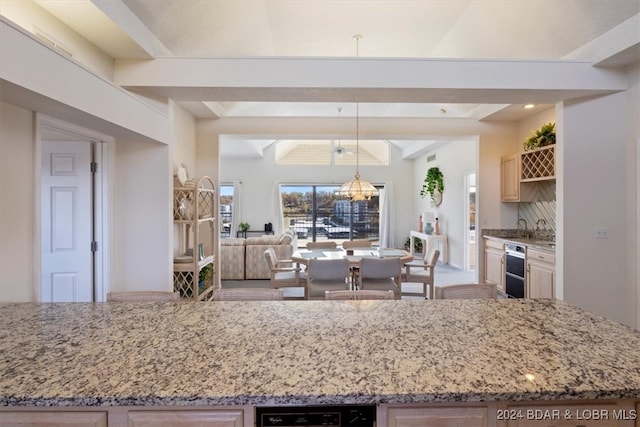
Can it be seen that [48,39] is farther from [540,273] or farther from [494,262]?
[494,262]

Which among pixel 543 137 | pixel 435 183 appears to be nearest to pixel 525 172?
pixel 543 137

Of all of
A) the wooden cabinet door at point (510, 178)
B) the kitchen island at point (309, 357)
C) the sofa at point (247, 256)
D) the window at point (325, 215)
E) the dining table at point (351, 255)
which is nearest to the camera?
the kitchen island at point (309, 357)

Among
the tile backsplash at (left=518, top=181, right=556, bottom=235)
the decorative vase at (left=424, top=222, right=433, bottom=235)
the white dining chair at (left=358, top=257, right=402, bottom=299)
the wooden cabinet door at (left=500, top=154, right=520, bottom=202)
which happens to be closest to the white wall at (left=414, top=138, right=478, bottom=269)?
the decorative vase at (left=424, top=222, right=433, bottom=235)

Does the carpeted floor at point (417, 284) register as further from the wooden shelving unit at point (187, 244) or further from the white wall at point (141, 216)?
the white wall at point (141, 216)

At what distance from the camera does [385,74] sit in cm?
304

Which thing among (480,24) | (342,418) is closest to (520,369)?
(342,418)

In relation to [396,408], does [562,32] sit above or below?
above

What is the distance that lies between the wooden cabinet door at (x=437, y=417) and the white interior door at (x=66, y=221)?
3173 millimetres

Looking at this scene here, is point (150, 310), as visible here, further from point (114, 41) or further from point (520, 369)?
point (114, 41)

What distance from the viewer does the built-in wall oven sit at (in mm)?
4266

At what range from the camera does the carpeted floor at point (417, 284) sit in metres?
5.38

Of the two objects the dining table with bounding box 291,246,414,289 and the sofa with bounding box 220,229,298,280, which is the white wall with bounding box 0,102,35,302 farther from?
the sofa with bounding box 220,229,298,280

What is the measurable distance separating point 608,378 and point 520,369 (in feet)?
0.82

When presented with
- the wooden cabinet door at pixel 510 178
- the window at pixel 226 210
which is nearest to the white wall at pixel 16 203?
the wooden cabinet door at pixel 510 178
